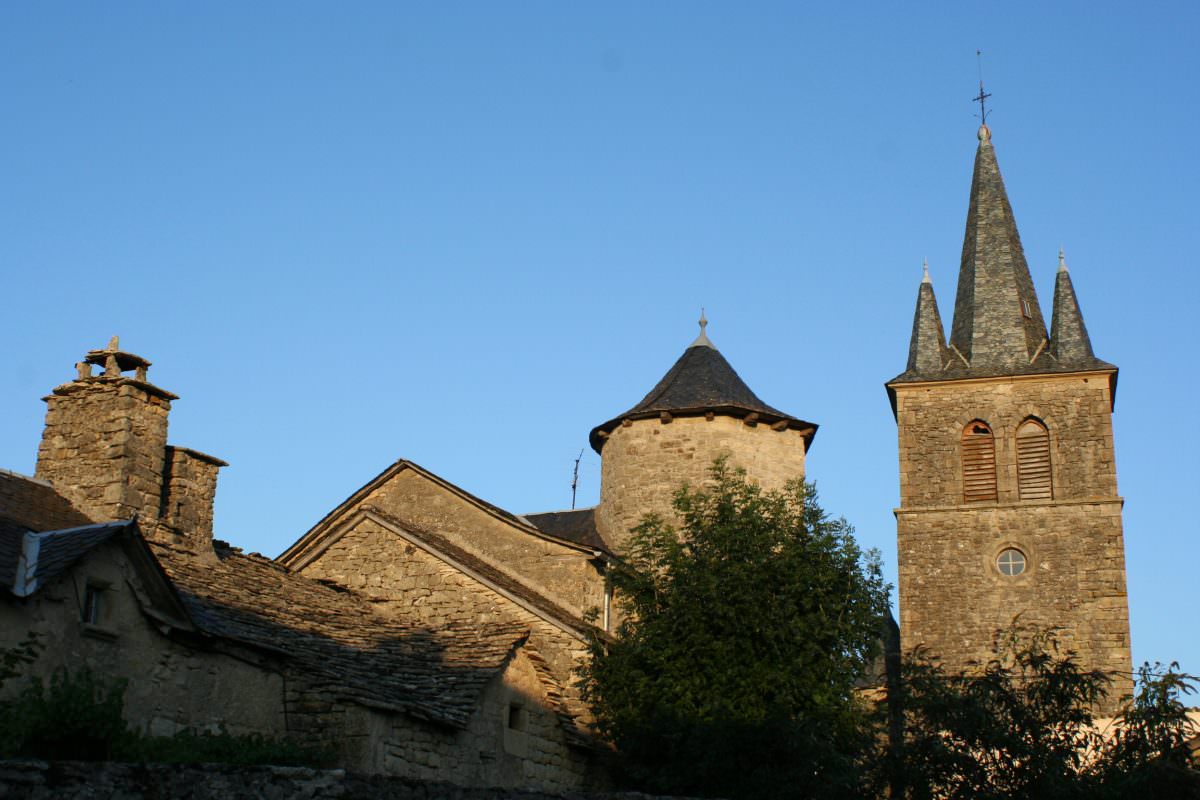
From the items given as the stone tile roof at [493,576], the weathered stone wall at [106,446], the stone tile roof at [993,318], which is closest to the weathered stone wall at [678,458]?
the stone tile roof at [493,576]

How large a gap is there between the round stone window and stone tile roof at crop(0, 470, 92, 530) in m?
18.7

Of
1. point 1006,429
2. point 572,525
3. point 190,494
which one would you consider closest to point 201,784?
point 190,494

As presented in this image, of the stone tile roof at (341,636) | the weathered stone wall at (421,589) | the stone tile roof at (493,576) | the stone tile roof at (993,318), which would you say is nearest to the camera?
the stone tile roof at (341,636)

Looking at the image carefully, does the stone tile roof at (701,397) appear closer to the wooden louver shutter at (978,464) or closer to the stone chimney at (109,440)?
the wooden louver shutter at (978,464)

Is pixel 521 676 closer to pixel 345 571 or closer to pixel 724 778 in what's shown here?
pixel 724 778

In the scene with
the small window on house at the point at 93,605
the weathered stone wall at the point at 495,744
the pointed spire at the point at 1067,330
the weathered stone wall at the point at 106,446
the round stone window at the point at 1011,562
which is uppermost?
the pointed spire at the point at 1067,330

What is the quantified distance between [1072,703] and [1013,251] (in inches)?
770

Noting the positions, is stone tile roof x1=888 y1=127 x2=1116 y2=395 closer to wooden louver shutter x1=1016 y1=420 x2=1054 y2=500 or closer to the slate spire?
the slate spire

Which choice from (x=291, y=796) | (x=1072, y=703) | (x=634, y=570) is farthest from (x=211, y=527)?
(x=291, y=796)

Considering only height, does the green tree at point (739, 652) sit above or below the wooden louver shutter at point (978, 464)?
below

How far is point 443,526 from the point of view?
72.6ft

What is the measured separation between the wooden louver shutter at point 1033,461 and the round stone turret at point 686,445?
7700mm

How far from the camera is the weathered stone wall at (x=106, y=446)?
16.3 m

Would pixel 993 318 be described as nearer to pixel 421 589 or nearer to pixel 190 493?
pixel 421 589
